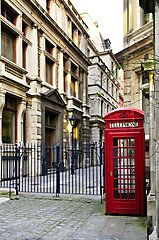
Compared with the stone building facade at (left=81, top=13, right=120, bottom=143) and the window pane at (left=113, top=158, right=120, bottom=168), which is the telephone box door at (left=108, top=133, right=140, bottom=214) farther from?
the stone building facade at (left=81, top=13, right=120, bottom=143)

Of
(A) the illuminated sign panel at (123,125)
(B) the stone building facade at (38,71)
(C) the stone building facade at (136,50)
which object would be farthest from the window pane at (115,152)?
(B) the stone building facade at (38,71)

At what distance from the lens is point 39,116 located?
17047mm

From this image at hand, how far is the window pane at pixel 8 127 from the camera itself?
14.1m

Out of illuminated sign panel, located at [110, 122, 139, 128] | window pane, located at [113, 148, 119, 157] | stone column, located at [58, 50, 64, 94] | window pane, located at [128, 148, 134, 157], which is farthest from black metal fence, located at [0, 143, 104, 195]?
stone column, located at [58, 50, 64, 94]

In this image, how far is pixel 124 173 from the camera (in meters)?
6.77

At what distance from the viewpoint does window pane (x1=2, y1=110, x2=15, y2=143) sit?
14.1 metres

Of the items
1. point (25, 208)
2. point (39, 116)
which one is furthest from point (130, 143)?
point (39, 116)

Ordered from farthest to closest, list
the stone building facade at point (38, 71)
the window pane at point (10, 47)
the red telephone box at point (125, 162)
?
the window pane at point (10, 47), the stone building facade at point (38, 71), the red telephone box at point (125, 162)

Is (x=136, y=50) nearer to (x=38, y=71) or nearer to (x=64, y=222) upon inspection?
(x=38, y=71)

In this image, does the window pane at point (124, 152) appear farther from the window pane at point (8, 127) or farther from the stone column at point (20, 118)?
the stone column at point (20, 118)

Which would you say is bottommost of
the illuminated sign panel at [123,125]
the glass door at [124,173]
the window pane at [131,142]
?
the glass door at [124,173]

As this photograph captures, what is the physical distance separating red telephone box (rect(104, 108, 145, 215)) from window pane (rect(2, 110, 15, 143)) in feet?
28.1

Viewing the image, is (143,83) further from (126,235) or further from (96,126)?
(96,126)

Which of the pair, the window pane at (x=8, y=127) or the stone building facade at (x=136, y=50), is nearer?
the stone building facade at (x=136, y=50)
